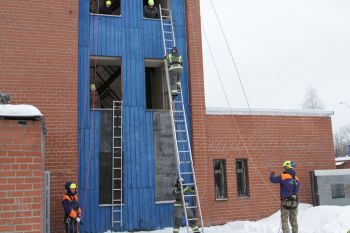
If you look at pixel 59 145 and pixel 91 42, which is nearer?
pixel 59 145

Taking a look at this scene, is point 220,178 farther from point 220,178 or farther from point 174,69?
point 174,69

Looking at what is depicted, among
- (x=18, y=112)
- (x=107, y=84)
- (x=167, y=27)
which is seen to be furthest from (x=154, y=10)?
(x=18, y=112)

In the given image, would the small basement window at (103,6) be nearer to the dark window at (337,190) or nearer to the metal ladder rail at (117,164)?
the metal ladder rail at (117,164)

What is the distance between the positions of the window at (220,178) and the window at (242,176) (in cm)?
57

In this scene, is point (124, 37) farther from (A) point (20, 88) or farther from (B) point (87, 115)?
(A) point (20, 88)

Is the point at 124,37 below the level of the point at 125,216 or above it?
above

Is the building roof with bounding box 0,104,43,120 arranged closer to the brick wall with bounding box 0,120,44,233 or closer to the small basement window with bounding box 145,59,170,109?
the brick wall with bounding box 0,120,44,233

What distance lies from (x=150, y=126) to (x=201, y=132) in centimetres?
170

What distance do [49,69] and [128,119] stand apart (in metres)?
2.76

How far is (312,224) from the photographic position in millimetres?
11539

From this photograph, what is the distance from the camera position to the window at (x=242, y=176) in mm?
13742

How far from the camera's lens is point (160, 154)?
40.5 feet

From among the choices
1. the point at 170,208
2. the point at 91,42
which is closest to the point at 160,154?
the point at 170,208

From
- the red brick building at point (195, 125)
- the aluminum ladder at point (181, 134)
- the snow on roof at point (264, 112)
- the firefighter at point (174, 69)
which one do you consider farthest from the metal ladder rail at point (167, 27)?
Result: the snow on roof at point (264, 112)
